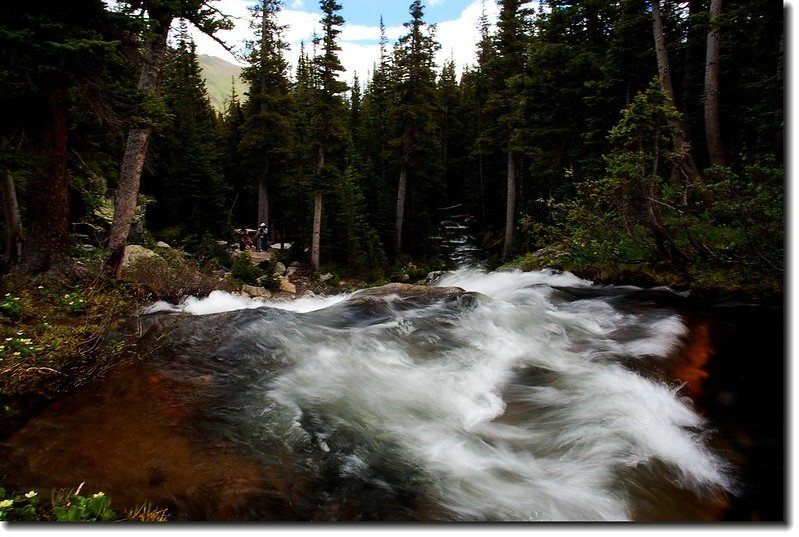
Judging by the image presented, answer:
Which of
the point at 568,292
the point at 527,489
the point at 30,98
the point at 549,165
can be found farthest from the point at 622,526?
the point at 549,165

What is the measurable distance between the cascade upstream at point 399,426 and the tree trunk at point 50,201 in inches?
85.8

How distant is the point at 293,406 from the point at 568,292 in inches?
311

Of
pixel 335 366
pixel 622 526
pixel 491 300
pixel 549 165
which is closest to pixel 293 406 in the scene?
pixel 335 366

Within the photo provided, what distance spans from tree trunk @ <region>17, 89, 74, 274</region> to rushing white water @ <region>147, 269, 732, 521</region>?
421 centimetres

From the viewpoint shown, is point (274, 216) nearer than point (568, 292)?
No

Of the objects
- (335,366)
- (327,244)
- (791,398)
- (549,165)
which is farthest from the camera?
(327,244)

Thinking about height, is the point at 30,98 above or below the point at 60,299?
above

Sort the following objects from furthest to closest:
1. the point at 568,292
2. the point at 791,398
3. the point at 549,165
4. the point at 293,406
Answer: the point at 549,165
the point at 568,292
the point at 293,406
the point at 791,398

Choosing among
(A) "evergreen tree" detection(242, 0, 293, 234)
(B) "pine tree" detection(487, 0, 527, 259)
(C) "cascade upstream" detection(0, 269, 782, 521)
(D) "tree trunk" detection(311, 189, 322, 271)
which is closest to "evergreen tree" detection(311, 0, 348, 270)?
(D) "tree trunk" detection(311, 189, 322, 271)

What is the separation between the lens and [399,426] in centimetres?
443

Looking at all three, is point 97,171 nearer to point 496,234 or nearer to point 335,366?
point 335,366

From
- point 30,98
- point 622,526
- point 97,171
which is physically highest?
point 30,98

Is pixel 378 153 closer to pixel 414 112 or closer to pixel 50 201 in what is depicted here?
pixel 414 112

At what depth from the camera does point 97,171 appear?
28.5 feet
